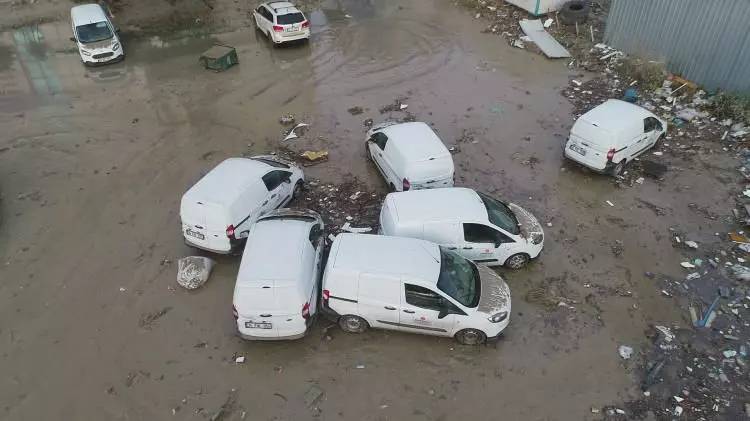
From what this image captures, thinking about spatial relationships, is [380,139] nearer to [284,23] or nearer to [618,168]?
[618,168]

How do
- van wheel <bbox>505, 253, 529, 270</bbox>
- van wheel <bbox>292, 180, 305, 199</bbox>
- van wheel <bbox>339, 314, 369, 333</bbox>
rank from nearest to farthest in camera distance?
1. van wheel <bbox>339, 314, 369, 333</bbox>
2. van wheel <bbox>505, 253, 529, 270</bbox>
3. van wheel <bbox>292, 180, 305, 199</bbox>

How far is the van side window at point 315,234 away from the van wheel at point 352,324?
1.52 meters

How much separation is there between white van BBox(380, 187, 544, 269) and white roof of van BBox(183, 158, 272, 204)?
2.93 m

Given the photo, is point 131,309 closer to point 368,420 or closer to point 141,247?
point 141,247

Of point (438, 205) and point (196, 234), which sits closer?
point (438, 205)

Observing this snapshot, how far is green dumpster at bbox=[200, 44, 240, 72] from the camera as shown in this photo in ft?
57.5

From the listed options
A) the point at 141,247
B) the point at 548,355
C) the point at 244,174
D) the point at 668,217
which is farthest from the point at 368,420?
the point at 668,217

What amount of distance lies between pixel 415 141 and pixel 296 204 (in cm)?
317

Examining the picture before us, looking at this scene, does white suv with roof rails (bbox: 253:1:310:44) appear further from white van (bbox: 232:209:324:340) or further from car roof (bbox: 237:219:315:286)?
white van (bbox: 232:209:324:340)

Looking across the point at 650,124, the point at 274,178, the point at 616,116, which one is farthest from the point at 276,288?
the point at 650,124

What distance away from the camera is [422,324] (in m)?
8.34

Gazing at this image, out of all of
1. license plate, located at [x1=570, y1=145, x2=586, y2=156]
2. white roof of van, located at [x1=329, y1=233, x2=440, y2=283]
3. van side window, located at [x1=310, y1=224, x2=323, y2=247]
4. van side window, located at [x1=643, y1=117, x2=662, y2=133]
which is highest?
white roof of van, located at [x1=329, y1=233, x2=440, y2=283]

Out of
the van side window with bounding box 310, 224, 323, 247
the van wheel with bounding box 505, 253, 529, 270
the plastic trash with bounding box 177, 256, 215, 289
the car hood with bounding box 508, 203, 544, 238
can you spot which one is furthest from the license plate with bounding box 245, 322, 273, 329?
the car hood with bounding box 508, 203, 544, 238

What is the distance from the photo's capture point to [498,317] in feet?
27.1
